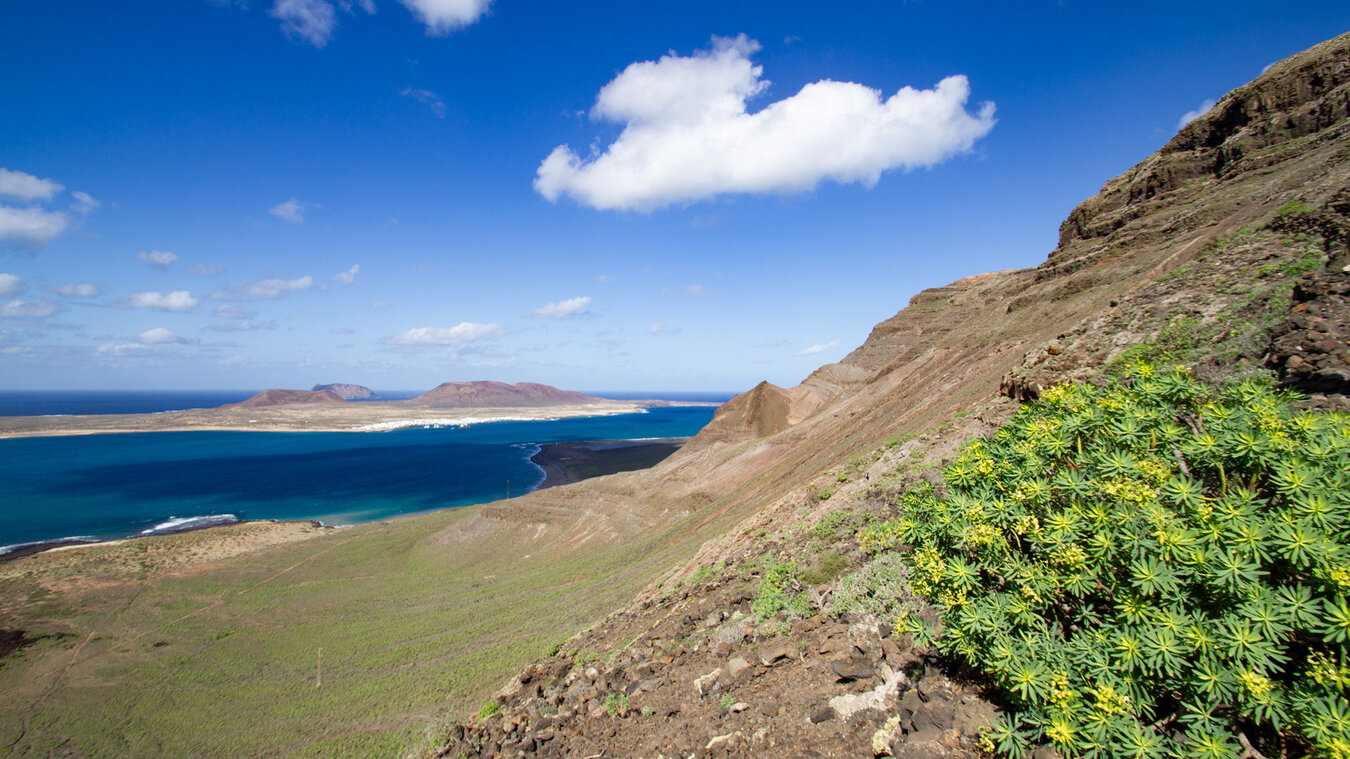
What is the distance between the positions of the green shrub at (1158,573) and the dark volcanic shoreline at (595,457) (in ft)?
194

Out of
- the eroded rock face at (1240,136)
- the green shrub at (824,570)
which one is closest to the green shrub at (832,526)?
the green shrub at (824,570)

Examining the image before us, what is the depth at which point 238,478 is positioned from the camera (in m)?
75.1

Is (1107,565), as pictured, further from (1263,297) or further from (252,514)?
(252,514)

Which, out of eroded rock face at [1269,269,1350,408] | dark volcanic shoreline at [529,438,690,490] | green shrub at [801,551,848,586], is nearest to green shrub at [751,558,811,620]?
green shrub at [801,551,848,586]

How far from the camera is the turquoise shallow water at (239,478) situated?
176 feet

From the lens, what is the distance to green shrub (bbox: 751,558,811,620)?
9961 millimetres

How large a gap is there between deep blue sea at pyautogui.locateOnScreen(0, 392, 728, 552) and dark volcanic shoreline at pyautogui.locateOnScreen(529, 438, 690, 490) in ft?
11.2

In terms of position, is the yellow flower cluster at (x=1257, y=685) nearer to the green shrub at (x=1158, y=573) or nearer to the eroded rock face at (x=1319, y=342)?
the green shrub at (x=1158, y=573)

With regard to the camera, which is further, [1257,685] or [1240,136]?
[1240,136]

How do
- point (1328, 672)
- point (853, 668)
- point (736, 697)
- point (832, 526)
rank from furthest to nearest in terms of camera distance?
point (832, 526), point (736, 697), point (853, 668), point (1328, 672)

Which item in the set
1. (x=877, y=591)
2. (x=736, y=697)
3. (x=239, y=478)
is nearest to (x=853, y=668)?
(x=736, y=697)

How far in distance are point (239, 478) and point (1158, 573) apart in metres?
98.8

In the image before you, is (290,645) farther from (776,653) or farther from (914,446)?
(914,446)

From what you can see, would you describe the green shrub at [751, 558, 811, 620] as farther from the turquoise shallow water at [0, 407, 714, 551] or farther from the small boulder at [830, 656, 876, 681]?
the turquoise shallow water at [0, 407, 714, 551]
